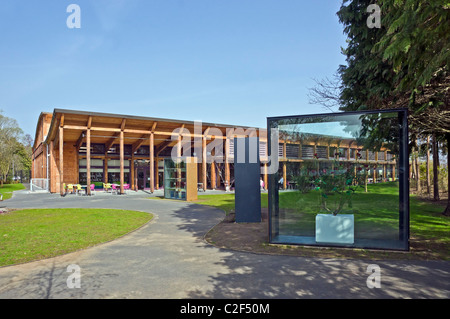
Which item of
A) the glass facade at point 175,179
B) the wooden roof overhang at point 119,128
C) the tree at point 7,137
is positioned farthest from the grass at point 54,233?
the tree at point 7,137

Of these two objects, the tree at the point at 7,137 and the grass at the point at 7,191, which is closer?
the grass at the point at 7,191

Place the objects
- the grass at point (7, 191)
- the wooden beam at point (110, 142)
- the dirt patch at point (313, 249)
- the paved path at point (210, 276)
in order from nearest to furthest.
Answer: the paved path at point (210, 276)
the dirt patch at point (313, 249)
the grass at point (7, 191)
the wooden beam at point (110, 142)

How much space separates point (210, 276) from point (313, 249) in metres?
2.90

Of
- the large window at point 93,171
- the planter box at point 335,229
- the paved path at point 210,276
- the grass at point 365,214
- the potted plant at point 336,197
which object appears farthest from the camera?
the large window at point 93,171

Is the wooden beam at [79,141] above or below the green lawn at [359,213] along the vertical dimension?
above

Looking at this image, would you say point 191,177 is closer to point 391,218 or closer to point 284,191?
point 284,191

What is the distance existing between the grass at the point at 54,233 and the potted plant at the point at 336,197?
219 inches

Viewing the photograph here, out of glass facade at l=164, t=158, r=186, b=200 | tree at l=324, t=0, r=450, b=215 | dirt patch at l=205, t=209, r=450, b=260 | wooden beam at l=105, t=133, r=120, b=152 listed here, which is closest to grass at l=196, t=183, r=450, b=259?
dirt patch at l=205, t=209, r=450, b=260

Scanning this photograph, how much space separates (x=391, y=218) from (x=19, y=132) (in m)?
55.9

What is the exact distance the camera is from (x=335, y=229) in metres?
7.50

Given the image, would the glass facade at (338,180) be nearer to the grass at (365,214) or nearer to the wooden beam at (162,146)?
the grass at (365,214)

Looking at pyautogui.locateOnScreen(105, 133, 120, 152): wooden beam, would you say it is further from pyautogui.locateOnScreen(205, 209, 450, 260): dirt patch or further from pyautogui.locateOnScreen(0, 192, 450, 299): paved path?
pyautogui.locateOnScreen(0, 192, 450, 299): paved path

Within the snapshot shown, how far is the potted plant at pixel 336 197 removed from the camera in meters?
7.46
